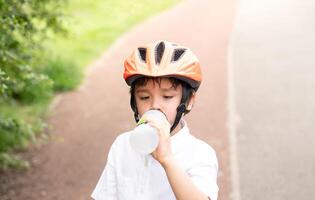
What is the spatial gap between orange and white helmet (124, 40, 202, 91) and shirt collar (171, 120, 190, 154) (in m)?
0.25

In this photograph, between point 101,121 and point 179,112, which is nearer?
point 179,112

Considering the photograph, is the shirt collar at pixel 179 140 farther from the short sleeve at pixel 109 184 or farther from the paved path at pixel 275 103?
the paved path at pixel 275 103

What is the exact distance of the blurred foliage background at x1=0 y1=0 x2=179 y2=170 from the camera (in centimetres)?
558

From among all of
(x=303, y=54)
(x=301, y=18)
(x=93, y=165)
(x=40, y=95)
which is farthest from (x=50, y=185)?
(x=301, y=18)

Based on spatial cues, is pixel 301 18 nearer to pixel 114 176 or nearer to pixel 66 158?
pixel 66 158

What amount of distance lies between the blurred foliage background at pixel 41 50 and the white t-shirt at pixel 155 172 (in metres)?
1.40

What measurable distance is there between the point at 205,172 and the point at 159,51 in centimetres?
70

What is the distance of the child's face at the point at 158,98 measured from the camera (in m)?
2.99

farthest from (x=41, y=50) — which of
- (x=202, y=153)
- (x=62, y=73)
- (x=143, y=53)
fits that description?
(x=202, y=153)

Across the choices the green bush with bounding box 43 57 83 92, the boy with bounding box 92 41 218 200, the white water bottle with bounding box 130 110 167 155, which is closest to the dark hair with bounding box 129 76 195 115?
the boy with bounding box 92 41 218 200

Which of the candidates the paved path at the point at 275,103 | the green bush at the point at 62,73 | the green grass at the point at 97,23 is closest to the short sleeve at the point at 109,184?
the paved path at the point at 275,103

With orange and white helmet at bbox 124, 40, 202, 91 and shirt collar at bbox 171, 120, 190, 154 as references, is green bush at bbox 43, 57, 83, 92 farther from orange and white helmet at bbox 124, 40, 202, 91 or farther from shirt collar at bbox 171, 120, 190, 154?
shirt collar at bbox 171, 120, 190, 154

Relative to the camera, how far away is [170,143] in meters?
2.96

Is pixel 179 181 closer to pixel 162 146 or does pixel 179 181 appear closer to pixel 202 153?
pixel 162 146
